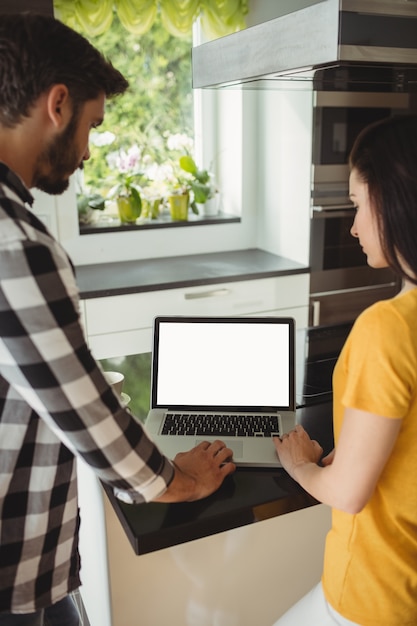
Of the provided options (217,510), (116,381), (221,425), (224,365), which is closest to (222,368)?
(224,365)

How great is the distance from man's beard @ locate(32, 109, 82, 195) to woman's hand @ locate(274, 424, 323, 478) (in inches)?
25.0

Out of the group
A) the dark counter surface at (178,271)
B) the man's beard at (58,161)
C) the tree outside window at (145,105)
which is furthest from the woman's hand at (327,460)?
the tree outside window at (145,105)

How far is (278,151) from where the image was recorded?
3.16 meters

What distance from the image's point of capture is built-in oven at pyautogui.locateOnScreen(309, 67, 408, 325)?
2.86m

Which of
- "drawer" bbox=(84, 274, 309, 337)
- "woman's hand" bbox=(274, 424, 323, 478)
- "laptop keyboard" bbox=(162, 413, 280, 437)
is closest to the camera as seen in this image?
"woman's hand" bbox=(274, 424, 323, 478)

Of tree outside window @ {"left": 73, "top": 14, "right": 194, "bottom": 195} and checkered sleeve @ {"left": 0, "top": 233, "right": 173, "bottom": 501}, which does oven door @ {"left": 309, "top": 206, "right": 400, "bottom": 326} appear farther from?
checkered sleeve @ {"left": 0, "top": 233, "right": 173, "bottom": 501}

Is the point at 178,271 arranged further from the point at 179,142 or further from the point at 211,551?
the point at 211,551

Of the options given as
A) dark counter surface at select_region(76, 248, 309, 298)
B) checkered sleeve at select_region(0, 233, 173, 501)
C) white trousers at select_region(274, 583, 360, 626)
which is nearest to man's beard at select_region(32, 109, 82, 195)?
checkered sleeve at select_region(0, 233, 173, 501)

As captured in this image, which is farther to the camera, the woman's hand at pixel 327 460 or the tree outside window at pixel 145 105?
the tree outside window at pixel 145 105

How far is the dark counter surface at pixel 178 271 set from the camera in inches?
108

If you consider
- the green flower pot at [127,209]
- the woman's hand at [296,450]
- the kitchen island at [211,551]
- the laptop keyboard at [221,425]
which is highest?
the green flower pot at [127,209]

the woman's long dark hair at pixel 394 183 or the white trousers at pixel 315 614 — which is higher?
the woman's long dark hair at pixel 394 183

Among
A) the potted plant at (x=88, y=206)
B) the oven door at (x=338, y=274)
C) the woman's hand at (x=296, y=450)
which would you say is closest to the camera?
the woman's hand at (x=296, y=450)

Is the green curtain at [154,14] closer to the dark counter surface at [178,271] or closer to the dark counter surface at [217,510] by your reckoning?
the dark counter surface at [178,271]
